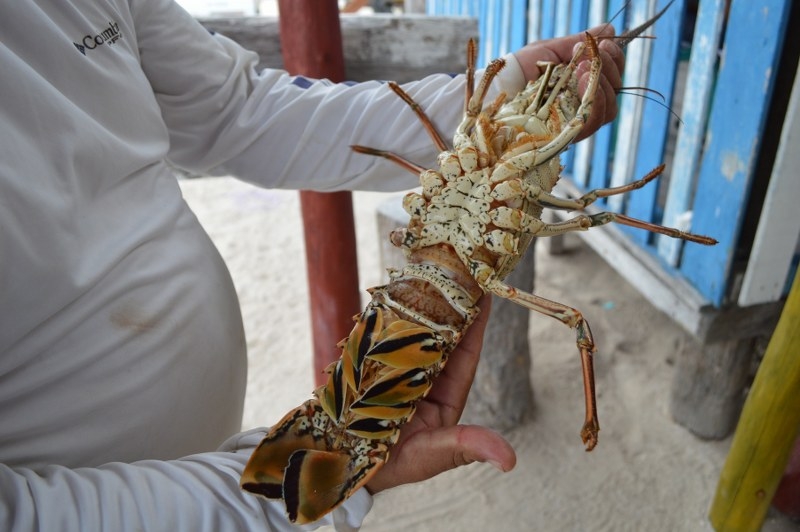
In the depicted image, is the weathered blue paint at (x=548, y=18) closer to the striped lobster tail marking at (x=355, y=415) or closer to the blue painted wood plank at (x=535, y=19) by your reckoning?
the blue painted wood plank at (x=535, y=19)

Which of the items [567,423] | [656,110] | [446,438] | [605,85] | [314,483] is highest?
[605,85]

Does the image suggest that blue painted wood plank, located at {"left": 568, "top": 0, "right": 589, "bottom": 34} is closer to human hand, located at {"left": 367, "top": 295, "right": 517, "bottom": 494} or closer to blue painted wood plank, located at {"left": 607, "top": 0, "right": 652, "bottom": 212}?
blue painted wood plank, located at {"left": 607, "top": 0, "right": 652, "bottom": 212}

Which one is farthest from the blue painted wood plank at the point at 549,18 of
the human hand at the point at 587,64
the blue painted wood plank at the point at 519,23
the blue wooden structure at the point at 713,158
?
the human hand at the point at 587,64

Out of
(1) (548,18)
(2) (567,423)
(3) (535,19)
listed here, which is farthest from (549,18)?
(2) (567,423)

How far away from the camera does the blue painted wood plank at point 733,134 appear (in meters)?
1.99

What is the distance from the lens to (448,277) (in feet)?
4.71

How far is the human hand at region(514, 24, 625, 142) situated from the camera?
4.96ft

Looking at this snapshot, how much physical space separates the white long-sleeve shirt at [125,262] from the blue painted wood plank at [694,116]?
1.01 metres

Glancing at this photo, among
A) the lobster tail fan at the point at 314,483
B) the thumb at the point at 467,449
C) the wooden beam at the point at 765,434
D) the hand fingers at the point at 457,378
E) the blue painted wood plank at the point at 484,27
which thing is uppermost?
the blue painted wood plank at the point at 484,27

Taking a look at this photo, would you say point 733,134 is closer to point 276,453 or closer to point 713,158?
point 713,158

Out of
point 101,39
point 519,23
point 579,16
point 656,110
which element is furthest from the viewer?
point 519,23

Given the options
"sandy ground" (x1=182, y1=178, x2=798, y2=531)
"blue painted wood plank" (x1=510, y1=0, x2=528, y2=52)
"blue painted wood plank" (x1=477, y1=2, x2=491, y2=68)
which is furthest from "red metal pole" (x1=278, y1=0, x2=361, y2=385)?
"blue painted wood plank" (x1=477, y1=2, x2=491, y2=68)

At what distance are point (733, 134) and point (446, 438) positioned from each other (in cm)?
174

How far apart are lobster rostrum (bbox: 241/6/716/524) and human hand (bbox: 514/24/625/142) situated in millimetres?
57
